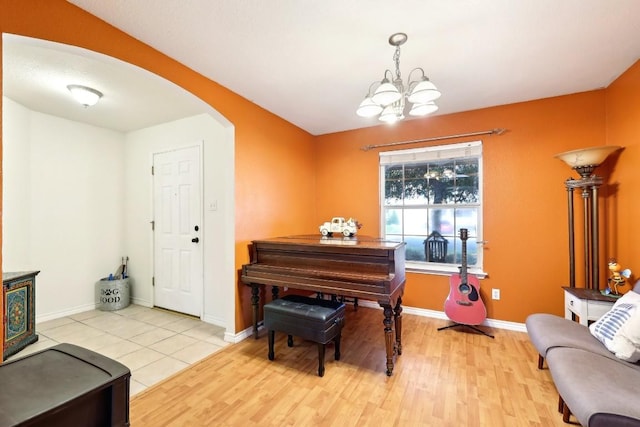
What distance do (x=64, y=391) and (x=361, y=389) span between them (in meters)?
1.71

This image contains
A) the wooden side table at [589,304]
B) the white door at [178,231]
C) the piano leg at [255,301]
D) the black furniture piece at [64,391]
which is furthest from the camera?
the white door at [178,231]

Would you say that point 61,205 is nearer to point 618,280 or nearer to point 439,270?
point 439,270

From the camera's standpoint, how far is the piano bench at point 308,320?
2115mm

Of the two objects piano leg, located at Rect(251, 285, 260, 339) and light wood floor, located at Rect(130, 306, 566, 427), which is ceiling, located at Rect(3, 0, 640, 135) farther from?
light wood floor, located at Rect(130, 306, 566, 427)

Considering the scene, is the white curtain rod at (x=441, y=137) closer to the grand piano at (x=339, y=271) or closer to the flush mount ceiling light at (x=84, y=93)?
the grand piano at (x=339, y=271)

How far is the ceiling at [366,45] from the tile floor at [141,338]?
2.28m

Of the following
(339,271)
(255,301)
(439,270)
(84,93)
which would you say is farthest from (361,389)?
(84,93)

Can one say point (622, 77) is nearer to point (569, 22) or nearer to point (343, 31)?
point (569, 22)

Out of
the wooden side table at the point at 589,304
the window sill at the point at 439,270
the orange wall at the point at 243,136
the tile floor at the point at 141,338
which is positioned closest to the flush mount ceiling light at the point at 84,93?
the orange wall at the point at 243,136

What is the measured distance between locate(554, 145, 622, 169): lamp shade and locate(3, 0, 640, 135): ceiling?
2.16 ft

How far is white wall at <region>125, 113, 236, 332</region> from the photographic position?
2.76 meters

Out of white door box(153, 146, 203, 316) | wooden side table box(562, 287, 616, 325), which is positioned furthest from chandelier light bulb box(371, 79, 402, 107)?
white door box(153, 146, 203, 316)

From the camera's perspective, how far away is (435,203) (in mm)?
3391

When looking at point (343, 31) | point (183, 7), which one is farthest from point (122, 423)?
point (343, 31)
